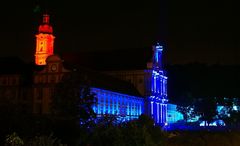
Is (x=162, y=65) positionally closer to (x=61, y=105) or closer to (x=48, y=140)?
(x=61, y=105)

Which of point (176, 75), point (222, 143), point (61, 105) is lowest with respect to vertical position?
point (222, 143)

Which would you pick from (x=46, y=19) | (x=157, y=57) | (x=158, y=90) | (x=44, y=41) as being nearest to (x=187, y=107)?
(x=158, y=90)

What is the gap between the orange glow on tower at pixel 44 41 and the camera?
100000 millimetres

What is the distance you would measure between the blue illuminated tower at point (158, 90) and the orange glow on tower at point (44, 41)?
80.1 ft

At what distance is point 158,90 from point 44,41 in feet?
93.5

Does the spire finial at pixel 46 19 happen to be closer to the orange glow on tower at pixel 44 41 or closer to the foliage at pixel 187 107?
the orange glow on tower at pixel 44 41

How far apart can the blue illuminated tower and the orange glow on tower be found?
24418mm

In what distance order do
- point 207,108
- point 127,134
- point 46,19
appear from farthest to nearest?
point 46,19 → point 207,108 → point 127,134

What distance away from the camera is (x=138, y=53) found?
95875 millimetres

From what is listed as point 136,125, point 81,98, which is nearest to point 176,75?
point 81,98

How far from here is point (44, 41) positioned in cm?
10044

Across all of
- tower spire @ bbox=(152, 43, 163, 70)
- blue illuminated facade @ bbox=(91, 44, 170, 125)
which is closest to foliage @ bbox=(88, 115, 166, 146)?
blue illuminated facade @ bbox=(91, 44, 170, 125)

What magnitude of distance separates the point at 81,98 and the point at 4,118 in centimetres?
2236

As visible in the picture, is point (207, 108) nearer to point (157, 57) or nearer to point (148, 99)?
point (148, 99)
